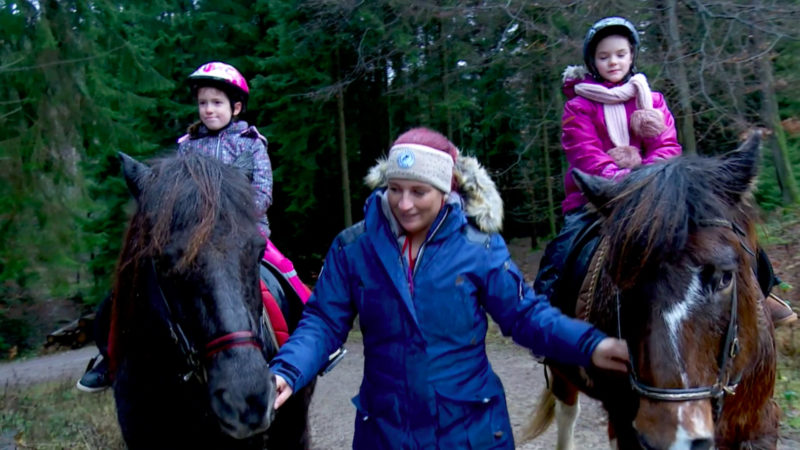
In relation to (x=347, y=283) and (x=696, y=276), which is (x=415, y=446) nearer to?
(x=347, y=283)

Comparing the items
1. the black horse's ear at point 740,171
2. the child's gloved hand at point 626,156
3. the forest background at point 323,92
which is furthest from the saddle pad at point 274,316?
the black horse's ear at point 740,171

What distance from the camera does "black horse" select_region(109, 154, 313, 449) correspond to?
251 cm

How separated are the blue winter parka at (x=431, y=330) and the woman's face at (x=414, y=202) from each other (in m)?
0.06

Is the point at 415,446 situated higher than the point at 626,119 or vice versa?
the point at 626,119

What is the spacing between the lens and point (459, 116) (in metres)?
17.3

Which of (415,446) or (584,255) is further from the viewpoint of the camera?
(584,255)

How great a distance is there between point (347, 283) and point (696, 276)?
1.47 m

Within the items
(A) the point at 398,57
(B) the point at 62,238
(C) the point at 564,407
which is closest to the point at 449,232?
(C) the point at 564,407

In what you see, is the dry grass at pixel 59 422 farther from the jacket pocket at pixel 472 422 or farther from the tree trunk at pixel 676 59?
the tree trunk at pixel 676 59

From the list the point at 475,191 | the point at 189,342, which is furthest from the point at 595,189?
the point at 189,342

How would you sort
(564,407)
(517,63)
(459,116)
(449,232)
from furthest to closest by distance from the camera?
1. (459,116)
2. (517,63)
3. (564,407)
4. (449,232)

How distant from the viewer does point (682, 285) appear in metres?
2.37

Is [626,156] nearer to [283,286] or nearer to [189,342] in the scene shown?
[283,286]

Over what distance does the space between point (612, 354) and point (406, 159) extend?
115cm
